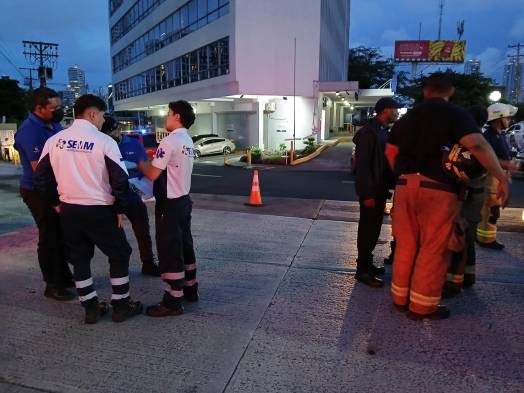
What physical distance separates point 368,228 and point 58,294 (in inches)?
118

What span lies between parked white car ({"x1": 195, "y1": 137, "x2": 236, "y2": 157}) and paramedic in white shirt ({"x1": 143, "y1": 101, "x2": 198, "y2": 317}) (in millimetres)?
23186

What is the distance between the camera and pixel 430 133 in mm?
3369

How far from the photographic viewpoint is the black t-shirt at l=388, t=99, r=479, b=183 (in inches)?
128

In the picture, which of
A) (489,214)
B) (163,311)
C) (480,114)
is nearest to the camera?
(163,311)

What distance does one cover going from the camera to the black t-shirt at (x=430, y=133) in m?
3.26

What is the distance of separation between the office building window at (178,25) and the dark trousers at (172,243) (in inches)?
987

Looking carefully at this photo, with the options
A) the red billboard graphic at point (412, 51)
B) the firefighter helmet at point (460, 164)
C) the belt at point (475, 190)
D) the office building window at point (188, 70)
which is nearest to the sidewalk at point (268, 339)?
the belt at point (475, 190)

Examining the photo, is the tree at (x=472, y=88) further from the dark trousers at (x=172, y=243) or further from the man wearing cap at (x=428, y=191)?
the dark trousers at (x=172, y=243)

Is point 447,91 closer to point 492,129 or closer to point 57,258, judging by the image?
point 492,129

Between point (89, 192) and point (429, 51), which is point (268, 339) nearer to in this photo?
point (89, 192)

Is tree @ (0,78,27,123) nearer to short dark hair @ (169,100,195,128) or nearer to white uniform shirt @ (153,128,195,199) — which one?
short dark hair @ (169,100,195,128)

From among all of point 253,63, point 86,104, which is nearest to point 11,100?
point 253,63

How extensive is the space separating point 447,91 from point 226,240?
3.59 metres

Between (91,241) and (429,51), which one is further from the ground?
(429,51)
